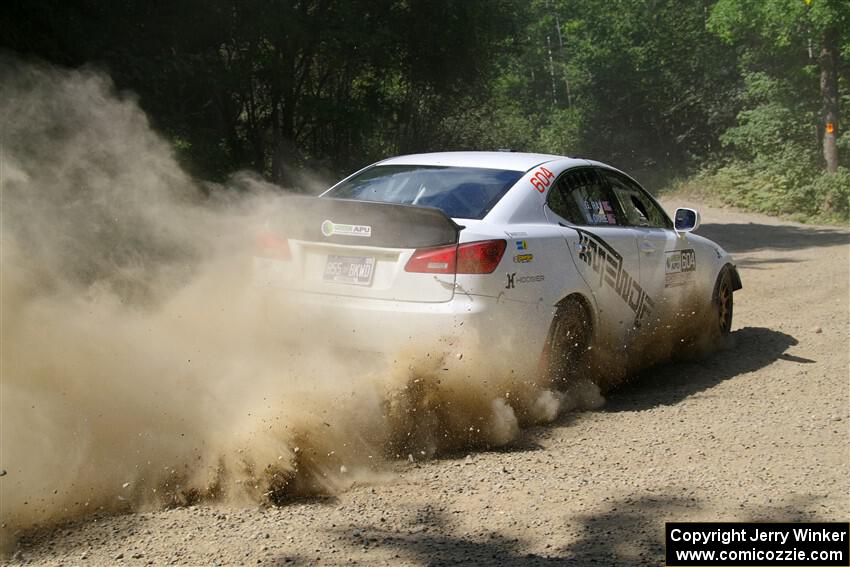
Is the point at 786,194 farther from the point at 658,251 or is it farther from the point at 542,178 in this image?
the point at 542,178

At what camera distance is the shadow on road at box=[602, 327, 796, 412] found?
22.8 ft

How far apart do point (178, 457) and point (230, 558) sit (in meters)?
0.98

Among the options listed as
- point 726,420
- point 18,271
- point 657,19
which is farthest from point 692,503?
point 657,19

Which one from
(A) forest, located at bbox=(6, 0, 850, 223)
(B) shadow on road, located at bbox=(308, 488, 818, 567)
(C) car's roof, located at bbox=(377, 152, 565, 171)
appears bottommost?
(B) shadow on road, located at bbox=(308, 488, 818, 567)

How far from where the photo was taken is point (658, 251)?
7633 millimetres

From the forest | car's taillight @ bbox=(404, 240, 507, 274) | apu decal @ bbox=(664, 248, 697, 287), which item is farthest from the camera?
the forest

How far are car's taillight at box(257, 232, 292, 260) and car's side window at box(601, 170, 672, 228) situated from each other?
2.69 metres

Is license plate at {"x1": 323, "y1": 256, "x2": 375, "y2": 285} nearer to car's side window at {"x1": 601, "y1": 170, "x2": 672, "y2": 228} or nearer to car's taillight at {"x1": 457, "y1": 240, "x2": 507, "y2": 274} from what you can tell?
car's taillight at {"x1": 457, "y1": 240, "x2": 507, "y2": 274}

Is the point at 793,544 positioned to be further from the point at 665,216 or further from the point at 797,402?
the point at 665,216

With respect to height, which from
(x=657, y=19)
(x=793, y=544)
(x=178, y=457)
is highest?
(x=657, y=19)

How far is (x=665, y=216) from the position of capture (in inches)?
321

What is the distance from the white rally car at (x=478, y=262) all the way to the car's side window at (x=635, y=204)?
0.03 metres

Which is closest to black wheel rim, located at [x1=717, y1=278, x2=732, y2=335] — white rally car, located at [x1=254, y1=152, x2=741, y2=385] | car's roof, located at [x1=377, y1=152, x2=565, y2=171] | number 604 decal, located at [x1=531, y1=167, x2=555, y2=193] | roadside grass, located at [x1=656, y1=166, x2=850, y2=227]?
white rally car, located at [x1=254, y1=152, x2=741, y2=385]

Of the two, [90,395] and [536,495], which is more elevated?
[90,395]
